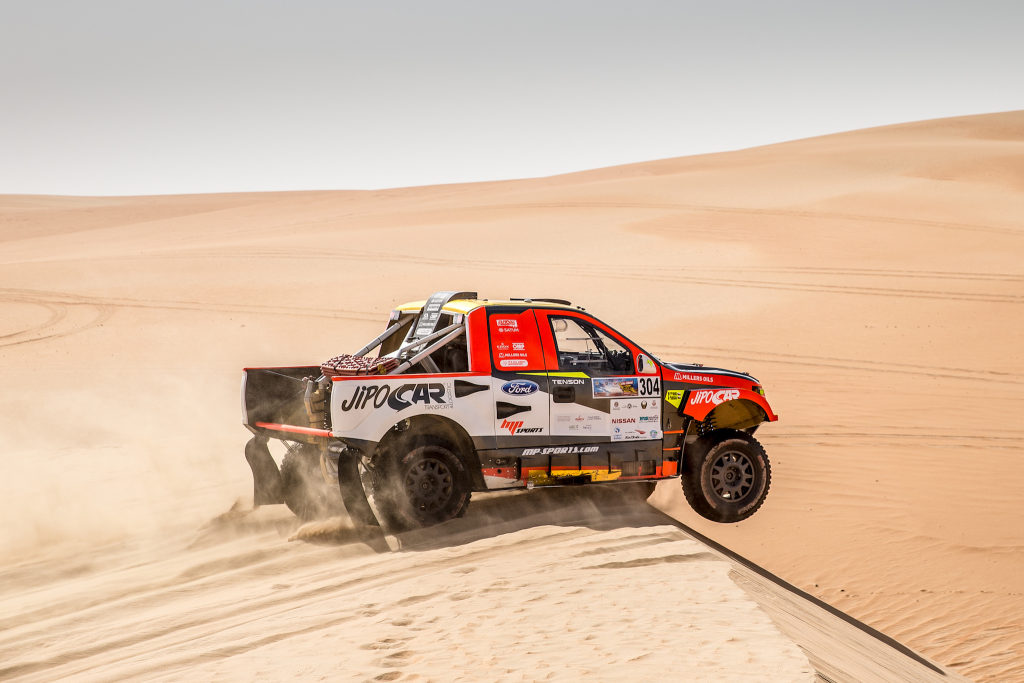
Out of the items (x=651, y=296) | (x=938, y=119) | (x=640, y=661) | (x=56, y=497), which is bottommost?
(x=640, y=661)

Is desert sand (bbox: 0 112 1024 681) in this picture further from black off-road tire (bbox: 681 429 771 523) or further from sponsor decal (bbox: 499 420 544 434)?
sponsor decal (bbox: 499 420 544 434)

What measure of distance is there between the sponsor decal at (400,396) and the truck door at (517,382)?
0.48 m

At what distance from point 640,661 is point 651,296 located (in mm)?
20425

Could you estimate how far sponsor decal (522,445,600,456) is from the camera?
8766 mm

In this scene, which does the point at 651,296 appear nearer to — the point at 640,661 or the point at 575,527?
the point at 575,527

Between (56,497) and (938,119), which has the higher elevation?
(938,119)

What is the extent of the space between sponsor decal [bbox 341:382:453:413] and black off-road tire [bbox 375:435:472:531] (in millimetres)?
299

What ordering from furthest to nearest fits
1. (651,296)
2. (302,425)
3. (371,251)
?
(371,251) → (651,296) → (302,425)

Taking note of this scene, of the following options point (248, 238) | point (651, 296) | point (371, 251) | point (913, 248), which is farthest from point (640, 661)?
point (248, 238)

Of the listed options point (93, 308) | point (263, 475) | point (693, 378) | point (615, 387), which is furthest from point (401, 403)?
point (93, 308)

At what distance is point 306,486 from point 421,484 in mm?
1468

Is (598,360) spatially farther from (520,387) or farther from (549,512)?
(549,512)

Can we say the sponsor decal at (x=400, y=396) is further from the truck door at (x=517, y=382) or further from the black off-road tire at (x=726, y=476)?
the black off-road tire at (x=726, y=476)

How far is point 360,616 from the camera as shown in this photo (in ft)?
21.2
